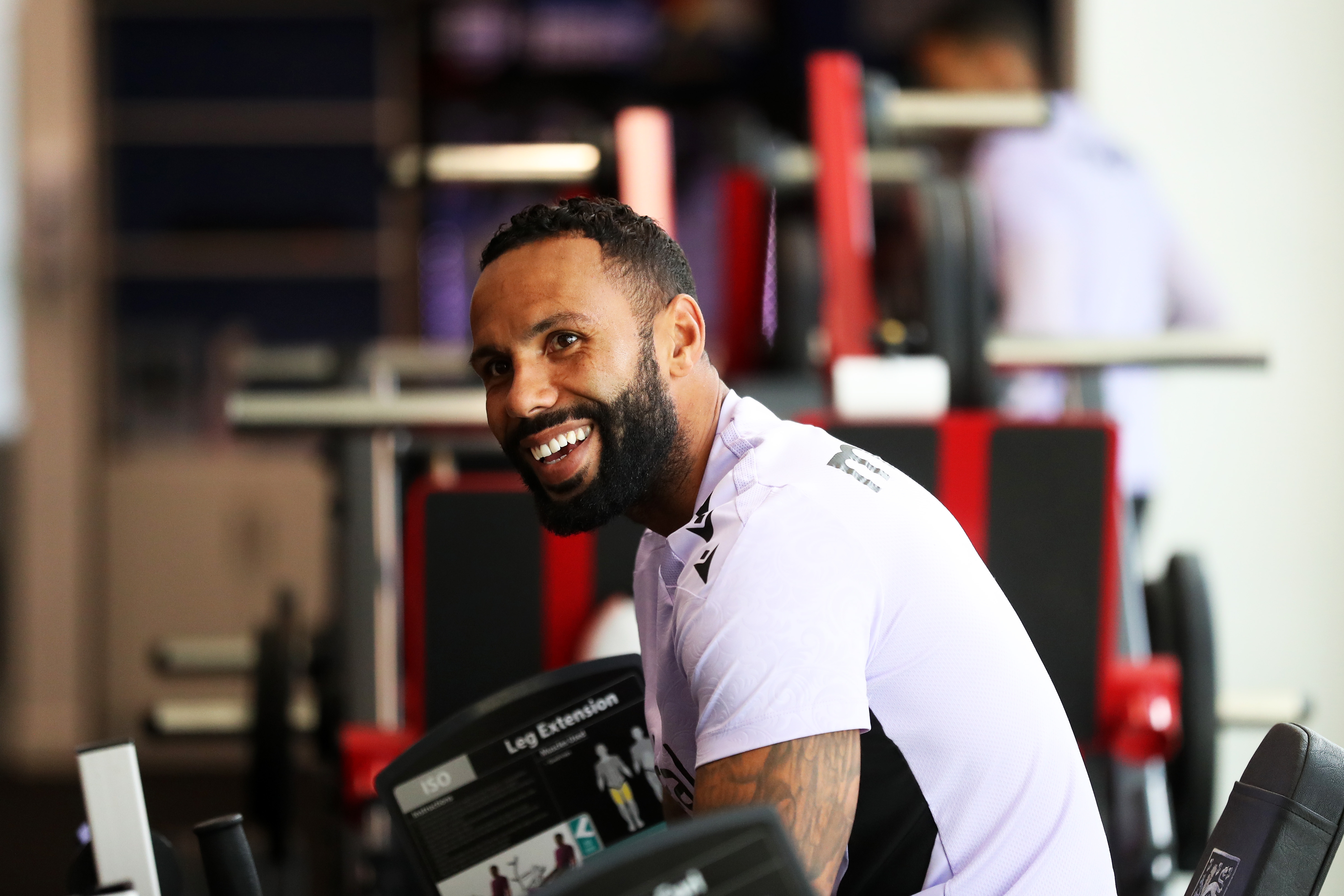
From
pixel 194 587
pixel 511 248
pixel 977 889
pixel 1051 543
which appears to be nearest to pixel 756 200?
pixel 1051 543

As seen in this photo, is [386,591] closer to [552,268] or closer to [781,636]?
[552,268]

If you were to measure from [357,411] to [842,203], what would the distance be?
2.76 feet

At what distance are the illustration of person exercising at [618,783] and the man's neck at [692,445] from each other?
0.25 metres

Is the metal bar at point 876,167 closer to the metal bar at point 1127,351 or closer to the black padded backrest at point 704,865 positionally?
Result: the metal bar at point 1127,351

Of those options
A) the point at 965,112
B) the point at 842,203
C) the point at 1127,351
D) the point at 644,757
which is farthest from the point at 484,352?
the point at 965,112

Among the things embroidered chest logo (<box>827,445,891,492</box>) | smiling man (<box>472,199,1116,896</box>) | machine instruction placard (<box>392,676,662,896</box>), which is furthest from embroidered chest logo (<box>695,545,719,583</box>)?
machine instruction placard (<box>392,676,662,896</box>)

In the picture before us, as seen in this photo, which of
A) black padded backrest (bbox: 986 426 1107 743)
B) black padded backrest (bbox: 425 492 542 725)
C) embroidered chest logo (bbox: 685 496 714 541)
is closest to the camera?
embroidered chest logo (bbox: 685 496 714 541)

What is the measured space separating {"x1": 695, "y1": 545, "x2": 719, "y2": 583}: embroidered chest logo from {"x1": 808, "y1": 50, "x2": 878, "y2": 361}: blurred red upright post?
109cm

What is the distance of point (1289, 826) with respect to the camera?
0.95 metres

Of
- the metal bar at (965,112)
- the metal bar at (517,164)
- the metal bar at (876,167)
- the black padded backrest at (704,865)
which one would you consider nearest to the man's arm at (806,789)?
the black padded backrest at (704,865)

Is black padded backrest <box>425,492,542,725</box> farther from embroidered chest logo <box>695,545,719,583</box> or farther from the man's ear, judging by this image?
embroidered chest logo <box>695,545,719,583</box>

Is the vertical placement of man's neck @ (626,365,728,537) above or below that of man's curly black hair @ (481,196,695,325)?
below

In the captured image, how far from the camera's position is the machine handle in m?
0.98

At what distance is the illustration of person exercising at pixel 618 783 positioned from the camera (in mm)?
1266
